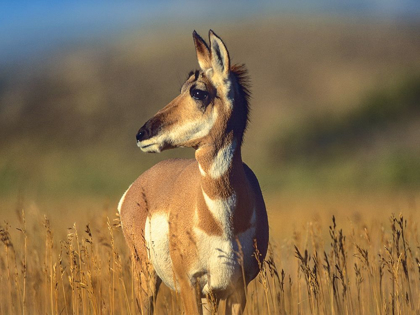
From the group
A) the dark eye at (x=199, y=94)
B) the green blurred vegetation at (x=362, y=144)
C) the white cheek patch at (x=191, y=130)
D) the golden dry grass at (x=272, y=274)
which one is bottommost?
the golden dry grass at (x=272, y=274)

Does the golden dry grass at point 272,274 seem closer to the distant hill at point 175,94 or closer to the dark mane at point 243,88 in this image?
the dark mane at point 243,88

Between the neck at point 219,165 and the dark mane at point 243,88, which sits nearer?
the neck at point 219,165

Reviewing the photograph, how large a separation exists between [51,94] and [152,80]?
45.9ft

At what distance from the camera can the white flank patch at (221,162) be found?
6186mm

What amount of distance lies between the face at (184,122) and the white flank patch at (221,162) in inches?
8.5

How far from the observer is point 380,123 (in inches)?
2368

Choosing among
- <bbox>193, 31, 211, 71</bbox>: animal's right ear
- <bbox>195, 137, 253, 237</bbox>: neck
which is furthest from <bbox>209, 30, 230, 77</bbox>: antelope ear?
<bbox>195, 137, 253, 237</bbox>: neck

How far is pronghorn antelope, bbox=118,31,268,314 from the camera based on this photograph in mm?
6141

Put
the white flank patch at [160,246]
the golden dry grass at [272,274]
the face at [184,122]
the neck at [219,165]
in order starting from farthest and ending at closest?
the white flank patch at [160,246] < the neck at [219,165] < the face at [184,122] < the golden dry grass at [272,274]

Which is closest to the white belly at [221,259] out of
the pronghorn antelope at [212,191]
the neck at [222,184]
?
the pronghorn antelope at [212,191]

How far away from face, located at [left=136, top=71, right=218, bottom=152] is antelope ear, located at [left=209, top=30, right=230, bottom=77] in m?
0.18

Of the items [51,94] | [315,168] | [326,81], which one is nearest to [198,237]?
[315,168]

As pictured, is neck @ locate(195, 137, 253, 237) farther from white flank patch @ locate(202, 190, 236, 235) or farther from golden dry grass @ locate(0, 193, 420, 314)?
golden dry grass @ locate(0, 193, 420, 314)

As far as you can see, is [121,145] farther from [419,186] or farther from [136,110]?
[419,186]
